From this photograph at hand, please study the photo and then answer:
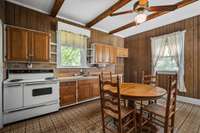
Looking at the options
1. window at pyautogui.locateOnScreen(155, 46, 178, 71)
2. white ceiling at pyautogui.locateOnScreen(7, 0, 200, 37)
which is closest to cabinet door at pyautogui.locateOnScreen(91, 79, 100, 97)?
white ceiling at pyautogui.locateOnScreen(7, 0, 200, 37)

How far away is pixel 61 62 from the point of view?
370 cm

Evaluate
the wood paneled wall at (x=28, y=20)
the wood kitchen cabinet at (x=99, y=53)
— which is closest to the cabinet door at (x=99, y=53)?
the wood kitchen cabinet at (x=99, y=53)

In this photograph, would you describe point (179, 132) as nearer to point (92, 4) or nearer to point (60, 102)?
point (60, 102)

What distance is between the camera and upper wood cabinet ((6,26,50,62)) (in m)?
2.65

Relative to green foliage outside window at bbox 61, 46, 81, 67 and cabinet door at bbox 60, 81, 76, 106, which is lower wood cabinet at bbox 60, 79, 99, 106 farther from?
green foliage outside window at bbox 61, 46, 81, 67

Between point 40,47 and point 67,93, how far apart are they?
A: 1.52 m

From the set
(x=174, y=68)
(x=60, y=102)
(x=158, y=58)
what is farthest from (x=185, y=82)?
(x=60, y=102)

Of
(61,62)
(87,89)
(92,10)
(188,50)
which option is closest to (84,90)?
(87,89)

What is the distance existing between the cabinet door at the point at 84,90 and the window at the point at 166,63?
2.98 m

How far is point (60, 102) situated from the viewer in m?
3.10

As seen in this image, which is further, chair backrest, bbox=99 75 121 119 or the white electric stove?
the white electric stove

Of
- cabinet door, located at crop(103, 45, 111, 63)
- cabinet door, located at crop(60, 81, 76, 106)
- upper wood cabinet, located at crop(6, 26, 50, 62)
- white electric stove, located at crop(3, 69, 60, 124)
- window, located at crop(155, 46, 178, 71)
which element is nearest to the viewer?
white electric stove, located at crop(3, 69, 60, 124)

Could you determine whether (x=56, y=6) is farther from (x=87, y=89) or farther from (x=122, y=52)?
(x=122, y=52)

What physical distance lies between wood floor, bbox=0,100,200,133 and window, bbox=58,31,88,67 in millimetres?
1639
